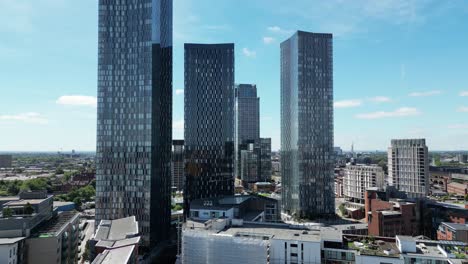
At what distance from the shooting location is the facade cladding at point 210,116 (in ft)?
461

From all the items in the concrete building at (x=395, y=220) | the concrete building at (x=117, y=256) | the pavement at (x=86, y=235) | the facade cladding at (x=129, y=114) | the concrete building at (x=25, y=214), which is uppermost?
the facade cladding at (x=129, y=114)

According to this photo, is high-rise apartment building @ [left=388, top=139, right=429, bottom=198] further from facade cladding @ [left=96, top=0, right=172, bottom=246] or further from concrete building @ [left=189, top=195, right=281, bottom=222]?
facade cladding @ [left=96, top=0, right=172, bottom=246]

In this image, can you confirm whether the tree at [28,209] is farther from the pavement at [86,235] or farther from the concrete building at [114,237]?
the pavement at [86,235]

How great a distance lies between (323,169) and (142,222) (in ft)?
292

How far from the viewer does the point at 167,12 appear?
119m

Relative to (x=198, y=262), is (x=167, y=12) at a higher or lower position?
higher

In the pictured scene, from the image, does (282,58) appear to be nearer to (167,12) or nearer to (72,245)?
(167,12)

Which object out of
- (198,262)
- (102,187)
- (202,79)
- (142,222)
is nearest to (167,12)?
(202,79)

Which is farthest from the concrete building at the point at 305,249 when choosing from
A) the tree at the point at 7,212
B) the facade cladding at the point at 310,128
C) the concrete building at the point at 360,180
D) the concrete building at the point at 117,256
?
the concrete building at the point at 360,180

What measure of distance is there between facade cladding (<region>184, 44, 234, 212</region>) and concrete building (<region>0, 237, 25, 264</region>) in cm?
8199

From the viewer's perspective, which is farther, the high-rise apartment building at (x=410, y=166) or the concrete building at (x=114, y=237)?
the high-rise apartment building at (x=410, y=166)

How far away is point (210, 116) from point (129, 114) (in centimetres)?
4712

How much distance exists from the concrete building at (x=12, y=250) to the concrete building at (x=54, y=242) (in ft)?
7.97

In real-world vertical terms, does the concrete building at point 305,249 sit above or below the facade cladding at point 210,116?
below
